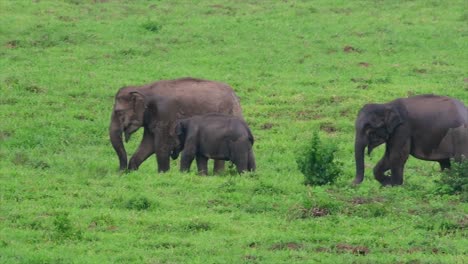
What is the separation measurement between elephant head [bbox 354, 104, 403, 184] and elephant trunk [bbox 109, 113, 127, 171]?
164 inches

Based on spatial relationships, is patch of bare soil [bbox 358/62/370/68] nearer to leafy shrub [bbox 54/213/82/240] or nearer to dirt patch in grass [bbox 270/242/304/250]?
dirt patch in grass [bbox 270/242/304/250]

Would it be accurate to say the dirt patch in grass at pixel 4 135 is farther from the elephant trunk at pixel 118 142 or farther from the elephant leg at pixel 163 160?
the elephant leg at pixel 163 160

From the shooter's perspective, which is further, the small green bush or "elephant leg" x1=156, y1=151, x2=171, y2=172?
"elephant leg" x1=156, y1=151, x2=171, y2=172

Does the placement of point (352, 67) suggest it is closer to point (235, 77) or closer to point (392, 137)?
point (235, 77)

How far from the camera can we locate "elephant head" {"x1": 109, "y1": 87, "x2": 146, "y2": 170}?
21891mm

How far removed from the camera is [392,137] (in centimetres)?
1967

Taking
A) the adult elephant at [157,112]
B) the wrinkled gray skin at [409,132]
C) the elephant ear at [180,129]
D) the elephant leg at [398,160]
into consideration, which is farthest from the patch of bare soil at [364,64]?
the elephant leg at [398,160]

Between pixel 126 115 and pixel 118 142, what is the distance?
451mm

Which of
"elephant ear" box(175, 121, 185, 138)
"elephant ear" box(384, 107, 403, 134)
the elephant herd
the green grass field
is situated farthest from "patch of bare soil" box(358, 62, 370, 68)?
"elephant ear" box(384, 107, 403, 134)

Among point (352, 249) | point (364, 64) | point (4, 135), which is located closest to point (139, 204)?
point (352, 249)

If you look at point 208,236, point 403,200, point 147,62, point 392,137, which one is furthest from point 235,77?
point 208,236

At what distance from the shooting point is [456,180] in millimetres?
17891

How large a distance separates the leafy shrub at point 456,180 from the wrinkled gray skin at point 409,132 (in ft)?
4.94

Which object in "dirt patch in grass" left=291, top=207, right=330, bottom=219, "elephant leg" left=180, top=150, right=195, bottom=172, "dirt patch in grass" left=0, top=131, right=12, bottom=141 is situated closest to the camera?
"dirt patch in grass" left=291, top=207, right=330, bottom=219
